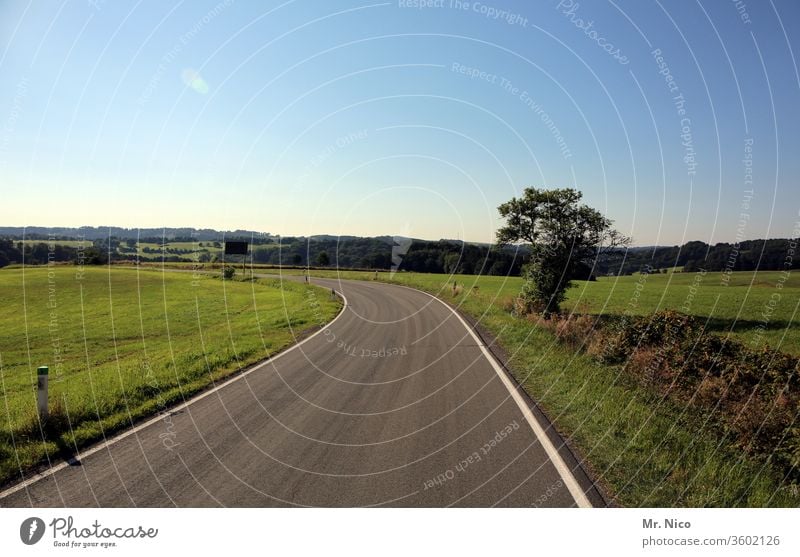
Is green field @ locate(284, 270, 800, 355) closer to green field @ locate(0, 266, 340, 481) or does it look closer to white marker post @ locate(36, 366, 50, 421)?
green field @ locate(0, 266, 340, 481)

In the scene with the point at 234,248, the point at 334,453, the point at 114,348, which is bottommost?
the point at 114,348

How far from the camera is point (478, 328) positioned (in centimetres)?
2052

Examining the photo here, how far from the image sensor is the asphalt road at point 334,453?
526cm

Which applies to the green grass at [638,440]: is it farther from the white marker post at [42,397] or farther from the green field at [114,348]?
the white marker post at [42,397]

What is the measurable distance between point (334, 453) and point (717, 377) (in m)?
10.4

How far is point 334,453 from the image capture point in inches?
253

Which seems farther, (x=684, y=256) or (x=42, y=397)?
(x=684, y=256)

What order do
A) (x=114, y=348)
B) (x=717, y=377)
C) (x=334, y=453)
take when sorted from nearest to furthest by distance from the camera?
1. (x=334, y=453)
2. (x=717, y=377)
3. (x=114, y=348)

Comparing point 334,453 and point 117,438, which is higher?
point 334,453

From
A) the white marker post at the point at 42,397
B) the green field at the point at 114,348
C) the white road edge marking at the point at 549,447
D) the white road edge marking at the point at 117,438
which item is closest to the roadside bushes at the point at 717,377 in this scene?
the white road edge marking at the point at 549,447

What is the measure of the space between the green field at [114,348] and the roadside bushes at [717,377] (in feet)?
35.6

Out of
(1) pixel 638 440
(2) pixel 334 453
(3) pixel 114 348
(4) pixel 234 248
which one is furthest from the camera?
(4) pixel 234 248

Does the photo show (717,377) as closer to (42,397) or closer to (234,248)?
(42,397)

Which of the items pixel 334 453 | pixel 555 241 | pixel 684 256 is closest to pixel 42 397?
pixel 334 453
